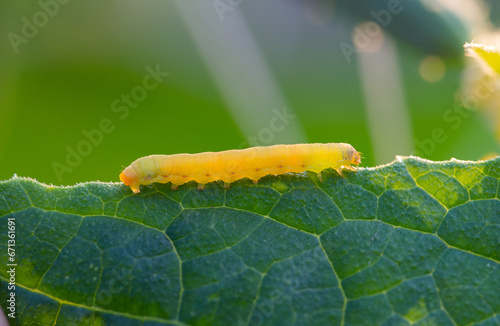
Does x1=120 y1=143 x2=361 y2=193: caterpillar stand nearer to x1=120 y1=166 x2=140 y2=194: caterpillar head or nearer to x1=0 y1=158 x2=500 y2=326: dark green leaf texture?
x1=120 y1=166 x2=140 y2=194: caterpillar head

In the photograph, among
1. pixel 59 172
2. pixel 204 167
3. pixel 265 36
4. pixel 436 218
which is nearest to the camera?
pixel 436 218

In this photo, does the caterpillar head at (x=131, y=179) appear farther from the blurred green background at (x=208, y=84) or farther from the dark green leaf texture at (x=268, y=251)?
the blurred green background at (x=208, y=84)

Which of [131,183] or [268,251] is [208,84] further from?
[268,251]

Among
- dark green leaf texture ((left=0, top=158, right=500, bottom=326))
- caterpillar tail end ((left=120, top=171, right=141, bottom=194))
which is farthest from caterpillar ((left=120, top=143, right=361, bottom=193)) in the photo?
dark green leaf texture ((left=0, top=158, right=500, bottom=326))

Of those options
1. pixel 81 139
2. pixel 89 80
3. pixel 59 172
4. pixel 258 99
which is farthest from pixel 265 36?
pixel 59 172

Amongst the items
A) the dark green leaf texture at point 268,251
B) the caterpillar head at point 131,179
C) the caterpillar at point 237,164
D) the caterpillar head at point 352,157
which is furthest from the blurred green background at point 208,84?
the dark green leaf texture at point 268,251

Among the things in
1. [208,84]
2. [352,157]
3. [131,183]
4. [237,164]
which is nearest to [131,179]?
[131,183]

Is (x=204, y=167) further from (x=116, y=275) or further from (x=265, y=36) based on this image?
(x=265, y=36)
